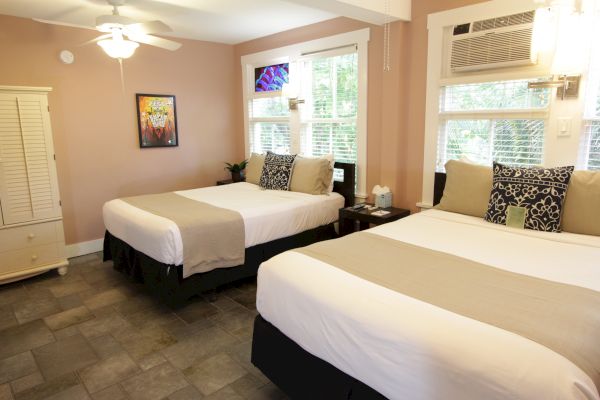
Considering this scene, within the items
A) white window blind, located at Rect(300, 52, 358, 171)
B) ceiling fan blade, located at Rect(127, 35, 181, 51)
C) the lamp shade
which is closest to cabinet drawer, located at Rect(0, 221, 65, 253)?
ceiling fan blade, located at Rect(127, 35, 181, 51)

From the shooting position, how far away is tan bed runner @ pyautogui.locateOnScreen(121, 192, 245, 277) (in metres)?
2.93

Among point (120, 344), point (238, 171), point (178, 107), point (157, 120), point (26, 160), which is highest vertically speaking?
point (178, 107)

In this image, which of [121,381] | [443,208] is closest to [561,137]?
[443,208]

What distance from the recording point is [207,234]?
301 centimetres

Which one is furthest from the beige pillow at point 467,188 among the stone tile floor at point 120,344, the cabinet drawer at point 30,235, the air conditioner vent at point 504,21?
the cabinet drawer at point 30,235

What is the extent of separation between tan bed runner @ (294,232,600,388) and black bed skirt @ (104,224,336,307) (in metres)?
1.29

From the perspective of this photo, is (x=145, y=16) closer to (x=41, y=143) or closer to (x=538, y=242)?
(x=41, y=143)

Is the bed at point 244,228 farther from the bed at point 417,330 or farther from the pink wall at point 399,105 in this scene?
the bed at point 417,330

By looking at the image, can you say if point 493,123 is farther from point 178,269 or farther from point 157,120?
point 157,120

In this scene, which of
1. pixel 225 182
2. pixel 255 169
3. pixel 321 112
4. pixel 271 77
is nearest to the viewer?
pixel 321 112

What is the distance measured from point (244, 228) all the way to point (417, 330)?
2086 millimetres

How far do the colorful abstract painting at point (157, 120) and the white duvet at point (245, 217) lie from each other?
42.1 inches

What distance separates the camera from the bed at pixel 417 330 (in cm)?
117

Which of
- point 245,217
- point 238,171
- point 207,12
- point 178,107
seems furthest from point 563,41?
point 178,107
